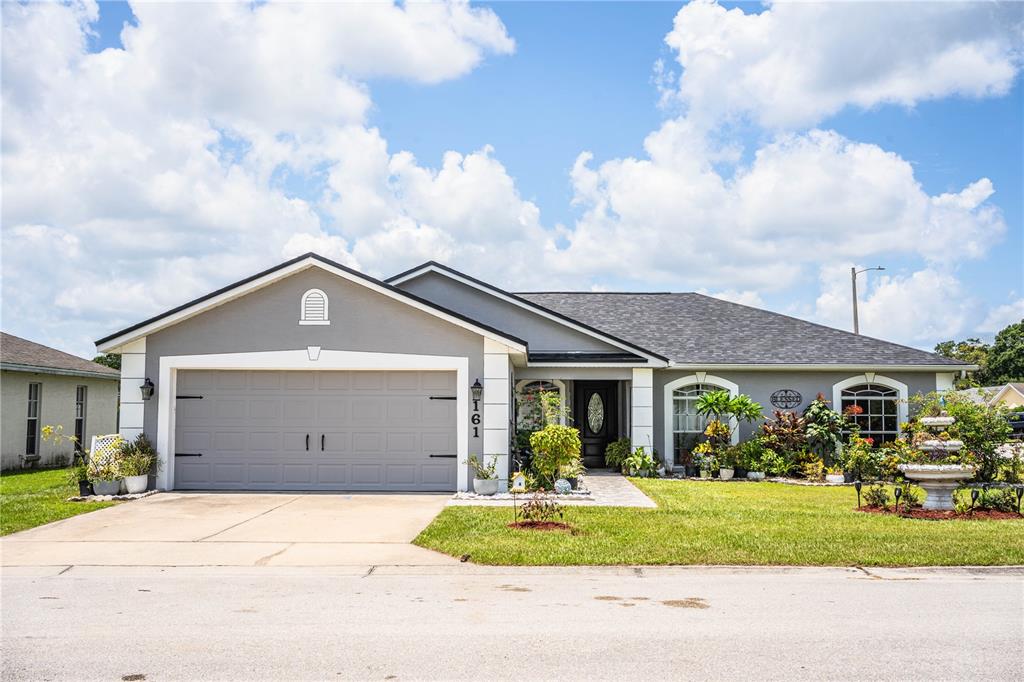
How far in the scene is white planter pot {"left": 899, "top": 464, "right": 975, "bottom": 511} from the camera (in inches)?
485

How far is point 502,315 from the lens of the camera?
67.8 ft

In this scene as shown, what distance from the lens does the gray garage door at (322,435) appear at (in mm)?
15375

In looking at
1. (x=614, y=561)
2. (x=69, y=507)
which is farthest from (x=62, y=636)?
(x=69, y=507)

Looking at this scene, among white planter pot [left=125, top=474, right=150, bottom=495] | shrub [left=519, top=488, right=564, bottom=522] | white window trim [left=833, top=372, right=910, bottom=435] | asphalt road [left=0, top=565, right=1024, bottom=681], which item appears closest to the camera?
asphalt road [left=0, top=565, right=1024, bottom=681]

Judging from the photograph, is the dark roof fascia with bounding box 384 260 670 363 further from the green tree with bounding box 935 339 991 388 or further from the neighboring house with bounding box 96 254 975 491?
the green tree with bounding box 935 339 991 388

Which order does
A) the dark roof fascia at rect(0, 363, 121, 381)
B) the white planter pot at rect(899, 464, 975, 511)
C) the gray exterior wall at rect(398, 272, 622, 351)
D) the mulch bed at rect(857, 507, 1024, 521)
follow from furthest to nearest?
the gray exterior wall at rect(398, 272, 622, 351) → the dark roof fascia at rect(0, 363, 121, 381) → the white planter pot at rect(899, 464, 975, 511) → the mulch bed at rect(857, 507, 1024, 521)

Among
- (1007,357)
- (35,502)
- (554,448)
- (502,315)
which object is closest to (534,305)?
(502,315)

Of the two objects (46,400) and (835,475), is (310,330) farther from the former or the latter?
(835,475)

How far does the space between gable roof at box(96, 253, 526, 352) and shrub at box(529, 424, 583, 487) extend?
182 cm

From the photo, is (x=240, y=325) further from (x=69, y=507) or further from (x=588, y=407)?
(x=588, y=407)

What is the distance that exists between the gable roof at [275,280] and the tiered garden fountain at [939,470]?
6.97 metres

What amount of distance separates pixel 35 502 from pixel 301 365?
4.89m

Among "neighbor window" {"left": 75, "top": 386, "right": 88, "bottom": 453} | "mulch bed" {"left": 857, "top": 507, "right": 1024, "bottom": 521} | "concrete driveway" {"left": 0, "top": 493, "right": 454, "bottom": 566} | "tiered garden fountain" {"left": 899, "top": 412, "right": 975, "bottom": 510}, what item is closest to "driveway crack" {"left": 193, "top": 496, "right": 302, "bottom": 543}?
"concrete driveway" {"left": 0, "top": 493, "right": 454, "bottom": 566}

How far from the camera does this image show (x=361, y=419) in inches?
607
